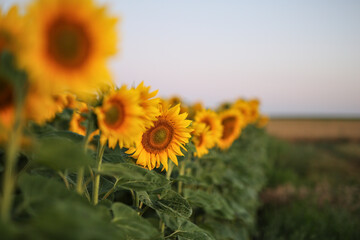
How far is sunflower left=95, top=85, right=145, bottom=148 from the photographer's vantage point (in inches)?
41.8

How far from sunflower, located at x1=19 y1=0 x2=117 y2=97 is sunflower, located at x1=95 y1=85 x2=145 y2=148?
24cm

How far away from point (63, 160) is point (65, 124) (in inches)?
94.1

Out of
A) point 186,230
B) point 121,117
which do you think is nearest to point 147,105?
point 121,117

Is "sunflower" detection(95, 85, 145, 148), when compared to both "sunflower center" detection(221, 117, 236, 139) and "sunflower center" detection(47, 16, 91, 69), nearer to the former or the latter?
"sunflower center" detection(47, 16, 91, 69)

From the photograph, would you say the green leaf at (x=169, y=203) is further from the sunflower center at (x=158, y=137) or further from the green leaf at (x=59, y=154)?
the green leaf at (x=59, y=154)

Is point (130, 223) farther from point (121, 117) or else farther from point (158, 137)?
point (158, 137)

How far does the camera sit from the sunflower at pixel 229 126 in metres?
3.56

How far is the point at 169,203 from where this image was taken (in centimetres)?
146

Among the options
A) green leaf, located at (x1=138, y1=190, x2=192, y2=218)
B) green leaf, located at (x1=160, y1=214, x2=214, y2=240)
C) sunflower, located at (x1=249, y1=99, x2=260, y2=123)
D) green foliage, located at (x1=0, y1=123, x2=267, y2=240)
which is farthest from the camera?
sunflower, located at (x1=249, y1=99, x2=260, y2=123)

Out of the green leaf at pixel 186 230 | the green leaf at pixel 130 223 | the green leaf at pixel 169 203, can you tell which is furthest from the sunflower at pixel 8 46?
the green leaf at pixel 186 230

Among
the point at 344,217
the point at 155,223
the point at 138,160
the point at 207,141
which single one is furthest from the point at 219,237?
the point at 344,217

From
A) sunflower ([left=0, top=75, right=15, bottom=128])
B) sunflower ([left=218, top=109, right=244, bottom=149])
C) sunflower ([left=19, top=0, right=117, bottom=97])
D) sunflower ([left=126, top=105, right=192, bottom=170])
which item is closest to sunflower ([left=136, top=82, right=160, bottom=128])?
sunflower ([left=126, top=105, right=192, bottom=170])

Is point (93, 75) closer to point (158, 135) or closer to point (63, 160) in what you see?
point (63, 160)

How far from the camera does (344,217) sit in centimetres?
540
